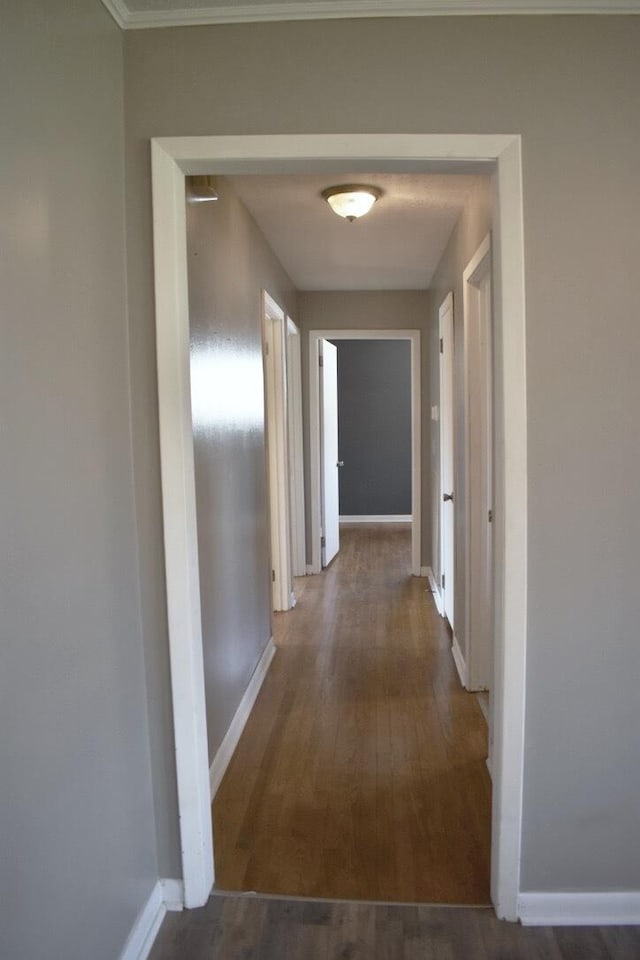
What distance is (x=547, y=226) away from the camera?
1.77m

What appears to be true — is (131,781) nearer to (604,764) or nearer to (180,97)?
(604,764)

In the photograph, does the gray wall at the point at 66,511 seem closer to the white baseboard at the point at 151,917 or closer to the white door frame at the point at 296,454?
the white baseboard at the point at 151,917

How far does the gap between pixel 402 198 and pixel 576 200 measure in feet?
5.58

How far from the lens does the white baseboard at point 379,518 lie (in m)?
8.39

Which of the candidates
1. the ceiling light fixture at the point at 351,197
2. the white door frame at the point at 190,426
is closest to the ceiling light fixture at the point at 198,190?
the white door frame at the point at 190,426

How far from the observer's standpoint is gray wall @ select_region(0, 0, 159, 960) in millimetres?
1243

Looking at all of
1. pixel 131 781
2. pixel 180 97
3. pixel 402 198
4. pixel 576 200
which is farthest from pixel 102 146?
Result: pixel 402 198

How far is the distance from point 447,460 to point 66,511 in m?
3.26

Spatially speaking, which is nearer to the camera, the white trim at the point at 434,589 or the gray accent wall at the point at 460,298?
the gray accent wall at the point at 460,298

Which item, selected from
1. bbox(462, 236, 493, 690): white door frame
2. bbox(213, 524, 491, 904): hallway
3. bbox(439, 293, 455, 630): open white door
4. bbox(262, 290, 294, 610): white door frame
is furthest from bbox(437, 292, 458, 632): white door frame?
bbox(262, 290, 294, 610): white door frame

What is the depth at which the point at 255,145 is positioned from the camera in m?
1.76

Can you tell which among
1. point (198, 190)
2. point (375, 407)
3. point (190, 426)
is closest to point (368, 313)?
point (375, 407)

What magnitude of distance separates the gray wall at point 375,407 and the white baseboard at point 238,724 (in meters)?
4.43

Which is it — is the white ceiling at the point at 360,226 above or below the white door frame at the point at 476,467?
above
